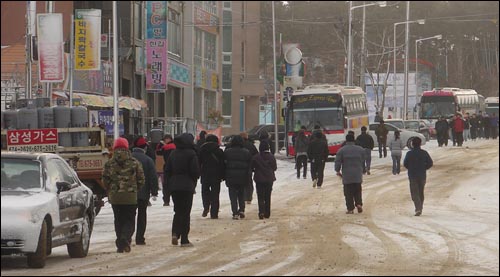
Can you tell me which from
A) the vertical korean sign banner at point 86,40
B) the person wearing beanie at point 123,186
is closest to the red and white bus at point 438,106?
the vertical korean sign banner at point 86,40

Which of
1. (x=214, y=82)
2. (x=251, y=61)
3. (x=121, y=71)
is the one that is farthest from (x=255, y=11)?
(x=121, y=71)

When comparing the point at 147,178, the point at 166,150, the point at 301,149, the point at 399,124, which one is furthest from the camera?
the point at 399,124

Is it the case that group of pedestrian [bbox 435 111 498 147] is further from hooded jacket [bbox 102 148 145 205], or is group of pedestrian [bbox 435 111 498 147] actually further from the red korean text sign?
hooded jacket [bbox 102 148 145 205]

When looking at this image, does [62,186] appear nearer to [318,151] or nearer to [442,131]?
[318,151]

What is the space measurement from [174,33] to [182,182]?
48.5 meters

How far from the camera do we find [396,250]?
1808cm

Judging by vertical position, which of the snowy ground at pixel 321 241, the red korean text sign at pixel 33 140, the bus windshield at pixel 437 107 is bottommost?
the snowy ground at pixel 321 241

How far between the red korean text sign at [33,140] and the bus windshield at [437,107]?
28.0 metres

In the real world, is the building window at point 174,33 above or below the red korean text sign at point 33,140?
above

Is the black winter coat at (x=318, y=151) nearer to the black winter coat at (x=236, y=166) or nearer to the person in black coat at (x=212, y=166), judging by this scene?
the black winter coat at (x=236, y=166)

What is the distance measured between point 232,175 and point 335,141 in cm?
2663

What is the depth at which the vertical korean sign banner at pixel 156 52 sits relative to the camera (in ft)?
176

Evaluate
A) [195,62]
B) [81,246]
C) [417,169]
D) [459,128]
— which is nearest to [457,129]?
[459,128]

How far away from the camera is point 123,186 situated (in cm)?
1758
